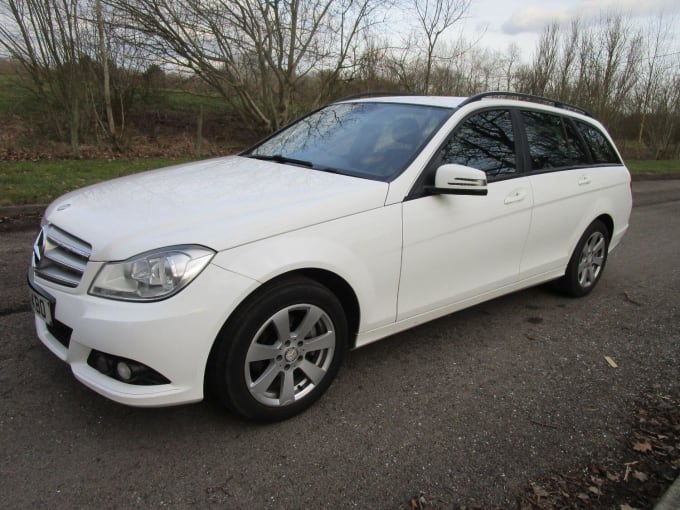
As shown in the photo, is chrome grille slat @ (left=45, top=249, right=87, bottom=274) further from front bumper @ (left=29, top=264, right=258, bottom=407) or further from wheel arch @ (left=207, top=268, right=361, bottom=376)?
wheel arch @ (left=207, top=268, right=361, bottom=376)

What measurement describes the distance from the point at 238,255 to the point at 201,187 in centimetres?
73

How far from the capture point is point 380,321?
9.80ft

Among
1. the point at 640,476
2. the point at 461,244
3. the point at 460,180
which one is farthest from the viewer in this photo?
the point at 461,244

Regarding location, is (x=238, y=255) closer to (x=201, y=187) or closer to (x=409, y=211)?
(x=201, y=187)

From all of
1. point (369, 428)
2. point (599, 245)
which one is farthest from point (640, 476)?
point (599, 245)

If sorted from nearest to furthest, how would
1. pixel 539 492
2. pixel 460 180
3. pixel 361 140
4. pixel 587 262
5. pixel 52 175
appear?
pixel 539 492 → pixel 460 180 → pixel 361 140 → pixel 587 262 → pixel 52 175

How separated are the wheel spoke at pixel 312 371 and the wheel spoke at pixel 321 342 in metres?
0.08

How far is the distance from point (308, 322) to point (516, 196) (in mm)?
1881

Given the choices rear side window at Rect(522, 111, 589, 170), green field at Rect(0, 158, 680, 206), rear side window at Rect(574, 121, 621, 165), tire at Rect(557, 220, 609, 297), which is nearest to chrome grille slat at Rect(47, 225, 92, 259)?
rear side window at Rect(522, 111, 589, 170)

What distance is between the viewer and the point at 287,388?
8.64 ft

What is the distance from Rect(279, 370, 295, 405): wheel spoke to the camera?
2.62 meters

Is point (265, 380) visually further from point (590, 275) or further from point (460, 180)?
point (590, 275)

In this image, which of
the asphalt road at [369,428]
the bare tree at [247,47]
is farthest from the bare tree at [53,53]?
the asphalt road at [369,428]

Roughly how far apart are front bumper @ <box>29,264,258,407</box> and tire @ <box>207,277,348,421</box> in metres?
0.10
